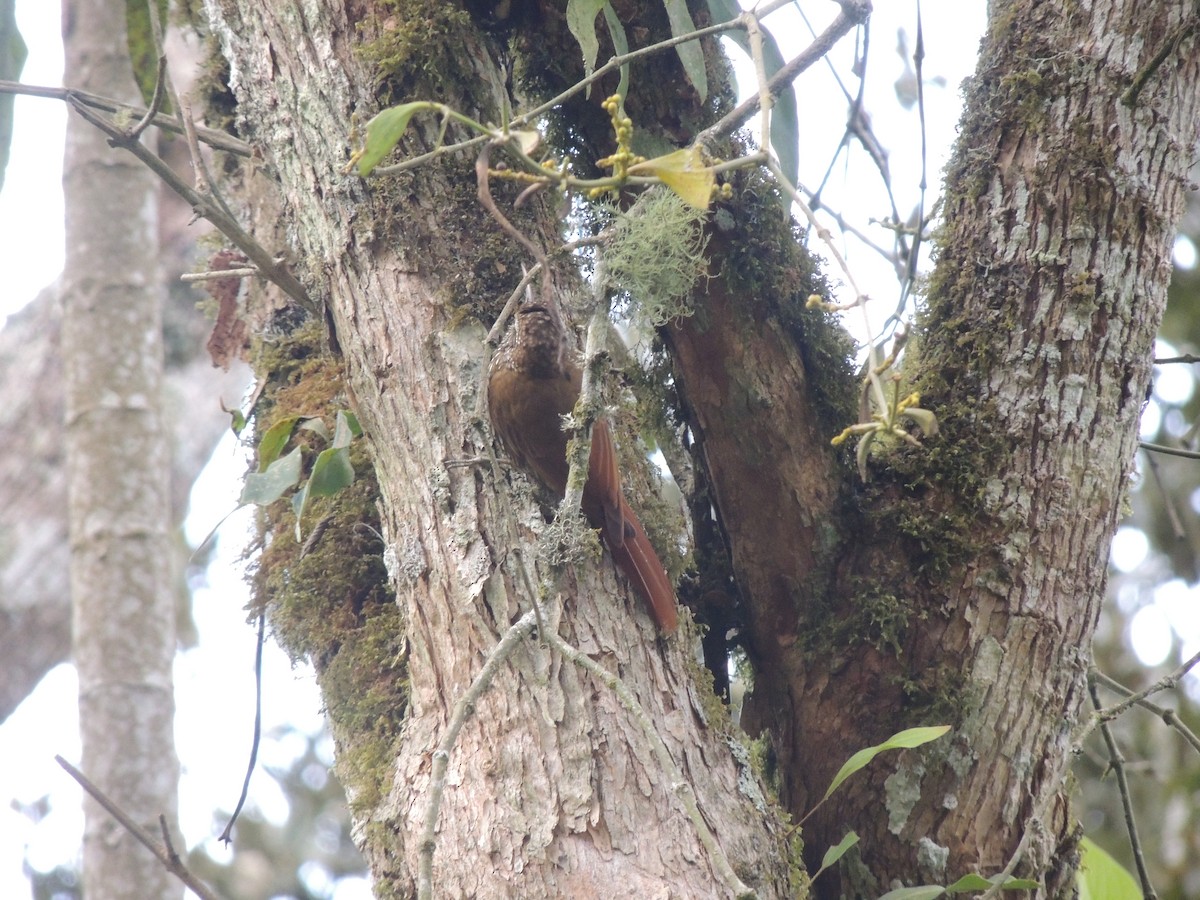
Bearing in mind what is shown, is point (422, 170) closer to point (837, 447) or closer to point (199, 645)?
point (837, 447)

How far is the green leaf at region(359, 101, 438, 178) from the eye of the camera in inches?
53.4

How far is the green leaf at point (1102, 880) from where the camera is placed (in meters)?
1.80

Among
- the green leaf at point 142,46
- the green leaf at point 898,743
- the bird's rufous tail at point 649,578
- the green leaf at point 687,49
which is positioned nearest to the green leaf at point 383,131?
the green leaf at point 687,49

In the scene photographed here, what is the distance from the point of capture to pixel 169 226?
21.0 ft

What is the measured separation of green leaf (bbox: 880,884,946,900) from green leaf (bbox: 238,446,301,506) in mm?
1143

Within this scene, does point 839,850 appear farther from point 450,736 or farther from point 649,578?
point 450,736

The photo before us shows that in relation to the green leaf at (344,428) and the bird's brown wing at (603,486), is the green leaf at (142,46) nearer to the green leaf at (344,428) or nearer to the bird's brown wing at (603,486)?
the green leaf at (344,428)

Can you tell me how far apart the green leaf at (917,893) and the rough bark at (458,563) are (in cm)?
17

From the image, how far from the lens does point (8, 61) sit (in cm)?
224

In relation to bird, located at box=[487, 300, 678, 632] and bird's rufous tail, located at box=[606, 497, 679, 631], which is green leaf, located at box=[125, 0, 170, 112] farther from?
bird's rufous tail, located at box=[606, 497, 679, 631]

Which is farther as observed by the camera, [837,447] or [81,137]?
[81,137]

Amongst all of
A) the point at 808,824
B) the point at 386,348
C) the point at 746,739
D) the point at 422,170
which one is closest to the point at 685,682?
the point at 746,739

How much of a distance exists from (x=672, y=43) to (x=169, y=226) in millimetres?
5399

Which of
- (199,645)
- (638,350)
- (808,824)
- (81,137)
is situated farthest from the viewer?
(199,645)
